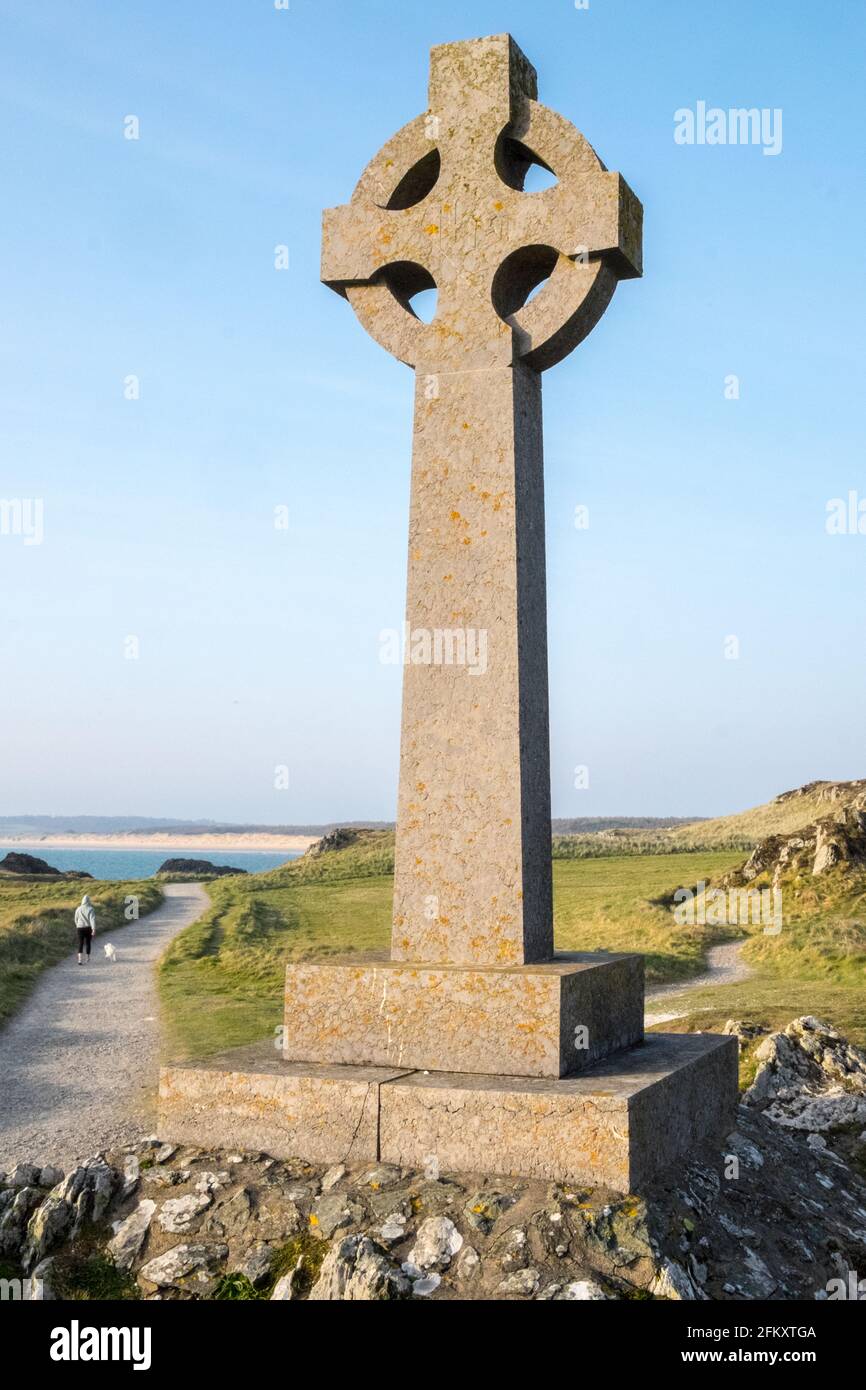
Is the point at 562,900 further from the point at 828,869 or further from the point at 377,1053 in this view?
the point at 377,1053

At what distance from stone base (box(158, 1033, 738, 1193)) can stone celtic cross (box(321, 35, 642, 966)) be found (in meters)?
0.86

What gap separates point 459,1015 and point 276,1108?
995 millimetres

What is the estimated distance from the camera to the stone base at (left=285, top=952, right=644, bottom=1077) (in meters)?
5.93

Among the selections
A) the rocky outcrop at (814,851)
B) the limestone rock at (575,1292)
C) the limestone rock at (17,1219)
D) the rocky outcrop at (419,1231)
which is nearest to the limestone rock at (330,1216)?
the rocky outcrop at (419,1231)

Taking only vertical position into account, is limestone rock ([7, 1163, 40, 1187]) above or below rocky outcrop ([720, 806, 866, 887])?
below

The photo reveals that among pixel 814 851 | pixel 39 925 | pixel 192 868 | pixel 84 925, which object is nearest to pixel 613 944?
pixel 814 851

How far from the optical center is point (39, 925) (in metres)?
29.8

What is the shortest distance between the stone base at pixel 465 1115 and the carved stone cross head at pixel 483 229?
3844 millimetres

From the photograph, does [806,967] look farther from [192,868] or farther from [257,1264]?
[192,868]

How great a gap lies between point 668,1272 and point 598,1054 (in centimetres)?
165

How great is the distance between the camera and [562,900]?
30453 millimetres

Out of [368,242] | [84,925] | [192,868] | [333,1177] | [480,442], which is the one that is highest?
[368,242]

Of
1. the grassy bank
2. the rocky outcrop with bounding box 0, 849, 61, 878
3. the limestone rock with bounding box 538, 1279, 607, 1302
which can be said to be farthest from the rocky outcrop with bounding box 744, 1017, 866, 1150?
the rocky outcrop with bounding box 0, 849, 61, 878

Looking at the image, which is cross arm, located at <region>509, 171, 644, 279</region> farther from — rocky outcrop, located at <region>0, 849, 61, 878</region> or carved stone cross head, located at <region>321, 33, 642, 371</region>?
rocky outcrop, located at <region>0, 849, 61, 878</region>
